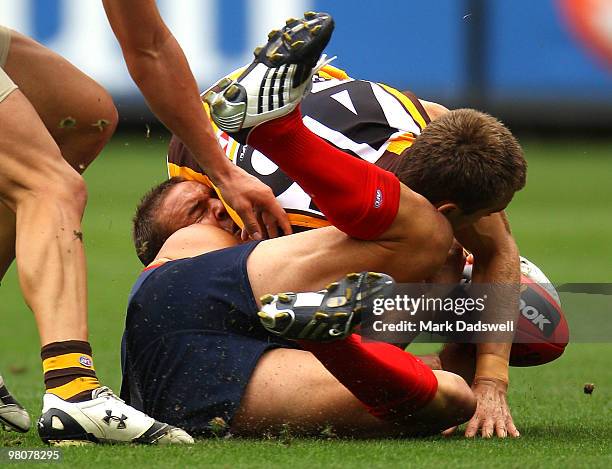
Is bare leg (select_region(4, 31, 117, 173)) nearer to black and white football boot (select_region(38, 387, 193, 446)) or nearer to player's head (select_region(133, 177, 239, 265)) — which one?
player's head (select_region(133, 177, 239, 265))

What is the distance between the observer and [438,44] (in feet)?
40.0

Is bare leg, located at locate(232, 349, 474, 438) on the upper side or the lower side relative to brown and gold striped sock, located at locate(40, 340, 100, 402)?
lower

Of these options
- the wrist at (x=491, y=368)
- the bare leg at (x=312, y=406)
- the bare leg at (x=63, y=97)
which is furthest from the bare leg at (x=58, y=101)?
the wrist at (x=491, y=368)

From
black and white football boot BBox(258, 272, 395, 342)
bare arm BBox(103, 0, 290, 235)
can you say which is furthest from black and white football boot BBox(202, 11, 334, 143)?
black and white football boot BBox(258, 272, 395, 342)

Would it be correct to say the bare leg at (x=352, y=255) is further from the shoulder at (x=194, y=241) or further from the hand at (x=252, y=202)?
the shoulder at (x=194, y=241)

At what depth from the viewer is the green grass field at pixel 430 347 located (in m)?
2.98

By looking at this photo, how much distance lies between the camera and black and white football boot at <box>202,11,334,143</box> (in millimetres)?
3221

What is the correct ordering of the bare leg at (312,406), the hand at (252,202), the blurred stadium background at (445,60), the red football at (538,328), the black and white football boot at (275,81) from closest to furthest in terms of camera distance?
the black and white football boot at (275,81), the bare leg at (312,406), the hand at (252,202), the red football at (538,328), the blurred stadium background at (445,60)

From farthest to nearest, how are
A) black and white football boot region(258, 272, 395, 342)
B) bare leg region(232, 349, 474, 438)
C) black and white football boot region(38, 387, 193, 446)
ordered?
bare leg region(232, 349, 474, 438)
black and white football boot region(38, 387, 193, 446)
black and white football boot region(258, 272, 395, 342)

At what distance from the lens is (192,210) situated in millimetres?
A: 4215

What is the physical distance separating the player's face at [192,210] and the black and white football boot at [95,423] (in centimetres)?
115

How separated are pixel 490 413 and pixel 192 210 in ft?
4.14

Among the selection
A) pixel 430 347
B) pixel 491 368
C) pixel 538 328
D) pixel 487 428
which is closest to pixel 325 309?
pixel 487 428

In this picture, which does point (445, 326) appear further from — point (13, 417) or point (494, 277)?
point (13, 417)
